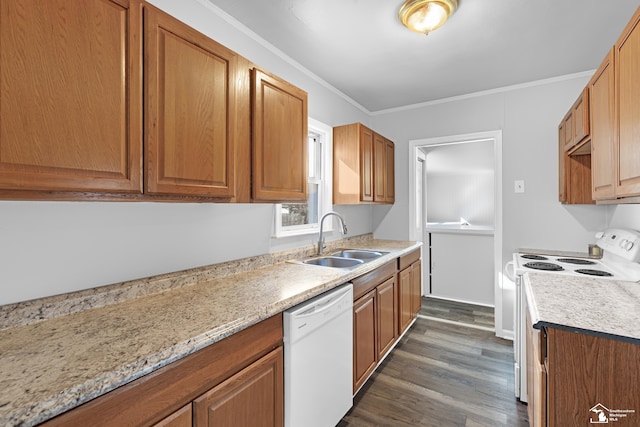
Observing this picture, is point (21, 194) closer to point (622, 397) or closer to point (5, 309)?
point (5, 309)

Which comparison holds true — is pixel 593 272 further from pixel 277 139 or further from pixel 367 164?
pixel 277 139

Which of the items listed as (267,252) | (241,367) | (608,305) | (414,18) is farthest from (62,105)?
(608,305)

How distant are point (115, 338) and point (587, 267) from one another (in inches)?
112

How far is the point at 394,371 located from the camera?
2.35 m

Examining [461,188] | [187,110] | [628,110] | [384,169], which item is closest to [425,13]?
[628,110]

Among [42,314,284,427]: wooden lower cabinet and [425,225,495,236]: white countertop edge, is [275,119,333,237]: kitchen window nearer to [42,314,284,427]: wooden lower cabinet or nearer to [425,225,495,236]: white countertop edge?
[42,314,284,427]: wooden lower cabinet

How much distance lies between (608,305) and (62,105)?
2.18 meters

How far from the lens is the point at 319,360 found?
1.50 meters

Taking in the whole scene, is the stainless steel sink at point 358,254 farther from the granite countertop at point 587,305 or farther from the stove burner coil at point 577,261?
the stove burner coil at point 577,261

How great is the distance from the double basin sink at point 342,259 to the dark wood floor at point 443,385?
0.90 meters

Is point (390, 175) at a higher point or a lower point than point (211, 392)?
higher

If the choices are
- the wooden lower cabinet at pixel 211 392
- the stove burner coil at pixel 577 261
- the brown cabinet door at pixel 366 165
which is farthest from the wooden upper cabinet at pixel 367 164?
the wooden lower cabinet at pixel 211 392

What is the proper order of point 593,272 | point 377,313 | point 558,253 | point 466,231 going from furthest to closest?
1. point 466,231
2. point 558,253
3. point 377,313
4. point 593,272

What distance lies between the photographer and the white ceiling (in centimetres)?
178
